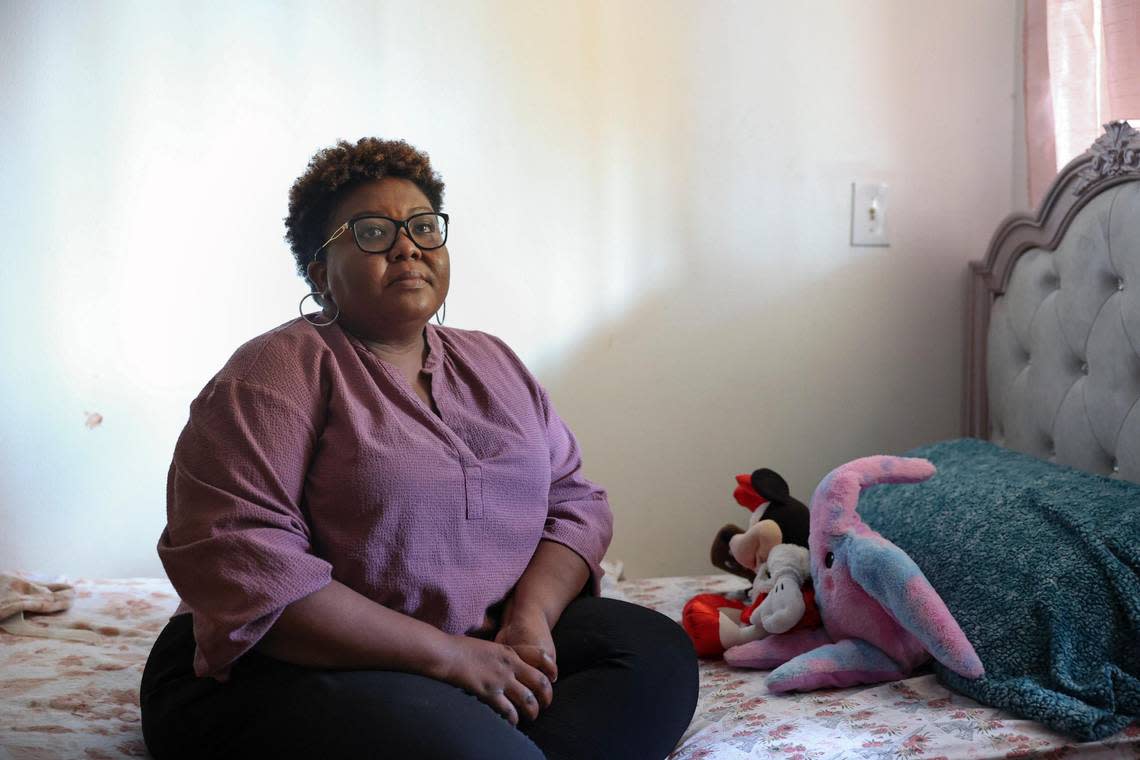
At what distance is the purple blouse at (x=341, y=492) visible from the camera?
3.27 feet

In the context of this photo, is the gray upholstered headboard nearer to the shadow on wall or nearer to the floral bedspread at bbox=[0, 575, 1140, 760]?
the shadow on wall

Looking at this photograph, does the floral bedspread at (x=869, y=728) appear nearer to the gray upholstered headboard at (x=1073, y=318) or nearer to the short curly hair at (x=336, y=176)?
the gray upholstered headboard at (x=1073, y=318)

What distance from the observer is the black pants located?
36.8 inches

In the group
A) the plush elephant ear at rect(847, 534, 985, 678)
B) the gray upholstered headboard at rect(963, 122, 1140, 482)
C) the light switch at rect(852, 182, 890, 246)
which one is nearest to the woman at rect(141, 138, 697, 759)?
the plush elephant ear at rect(847, 534, 985, 678)

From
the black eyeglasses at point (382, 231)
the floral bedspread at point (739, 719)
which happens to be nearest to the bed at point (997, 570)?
the floral bedspread at point (739, 719)

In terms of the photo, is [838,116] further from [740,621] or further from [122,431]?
[122,431]

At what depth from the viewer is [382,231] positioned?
1.21 metres

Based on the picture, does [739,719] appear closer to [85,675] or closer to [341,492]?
[341,492]

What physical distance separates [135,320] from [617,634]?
3.64ft

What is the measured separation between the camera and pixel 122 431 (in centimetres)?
181

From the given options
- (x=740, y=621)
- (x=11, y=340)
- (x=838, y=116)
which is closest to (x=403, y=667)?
(x=740, y=621)

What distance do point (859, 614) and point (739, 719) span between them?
224 millimetres

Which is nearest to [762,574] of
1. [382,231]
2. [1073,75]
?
[382,231]

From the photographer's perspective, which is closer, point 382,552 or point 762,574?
point 382,552
